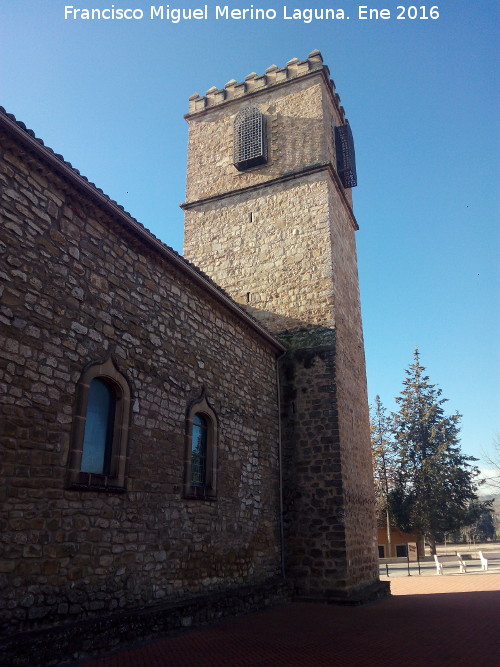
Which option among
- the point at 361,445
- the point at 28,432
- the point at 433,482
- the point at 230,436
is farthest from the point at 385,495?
the point at 28,432

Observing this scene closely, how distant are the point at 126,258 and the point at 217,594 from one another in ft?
19.2

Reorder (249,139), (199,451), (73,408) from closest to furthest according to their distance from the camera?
(73,408) < (199,451) < (249,139)

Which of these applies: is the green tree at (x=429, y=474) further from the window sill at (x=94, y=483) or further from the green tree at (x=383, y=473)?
the window sill at (x=94, y=483)

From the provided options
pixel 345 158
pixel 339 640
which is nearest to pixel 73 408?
pixel 339 640

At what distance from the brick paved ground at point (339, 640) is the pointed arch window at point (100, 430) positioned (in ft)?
6.81

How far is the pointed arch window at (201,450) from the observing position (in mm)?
8883

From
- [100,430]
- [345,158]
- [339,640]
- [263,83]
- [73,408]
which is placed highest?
[263,83]

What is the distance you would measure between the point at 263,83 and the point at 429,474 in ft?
85.0

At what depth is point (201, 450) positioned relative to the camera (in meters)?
9.60

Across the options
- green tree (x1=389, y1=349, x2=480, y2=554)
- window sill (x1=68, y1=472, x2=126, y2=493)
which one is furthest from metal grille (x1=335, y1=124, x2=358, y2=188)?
green tree (x1=389, y1=349, x2=480, y2=554)

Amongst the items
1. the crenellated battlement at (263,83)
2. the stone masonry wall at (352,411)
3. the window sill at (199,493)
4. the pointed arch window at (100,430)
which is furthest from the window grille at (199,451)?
the crenellated battlement at (263,83)

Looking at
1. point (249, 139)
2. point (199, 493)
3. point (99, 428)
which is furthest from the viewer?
point (249, 139)

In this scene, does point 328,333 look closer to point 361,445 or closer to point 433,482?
point 361,445

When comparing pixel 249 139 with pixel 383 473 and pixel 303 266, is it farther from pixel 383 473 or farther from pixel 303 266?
pixel 383 473
